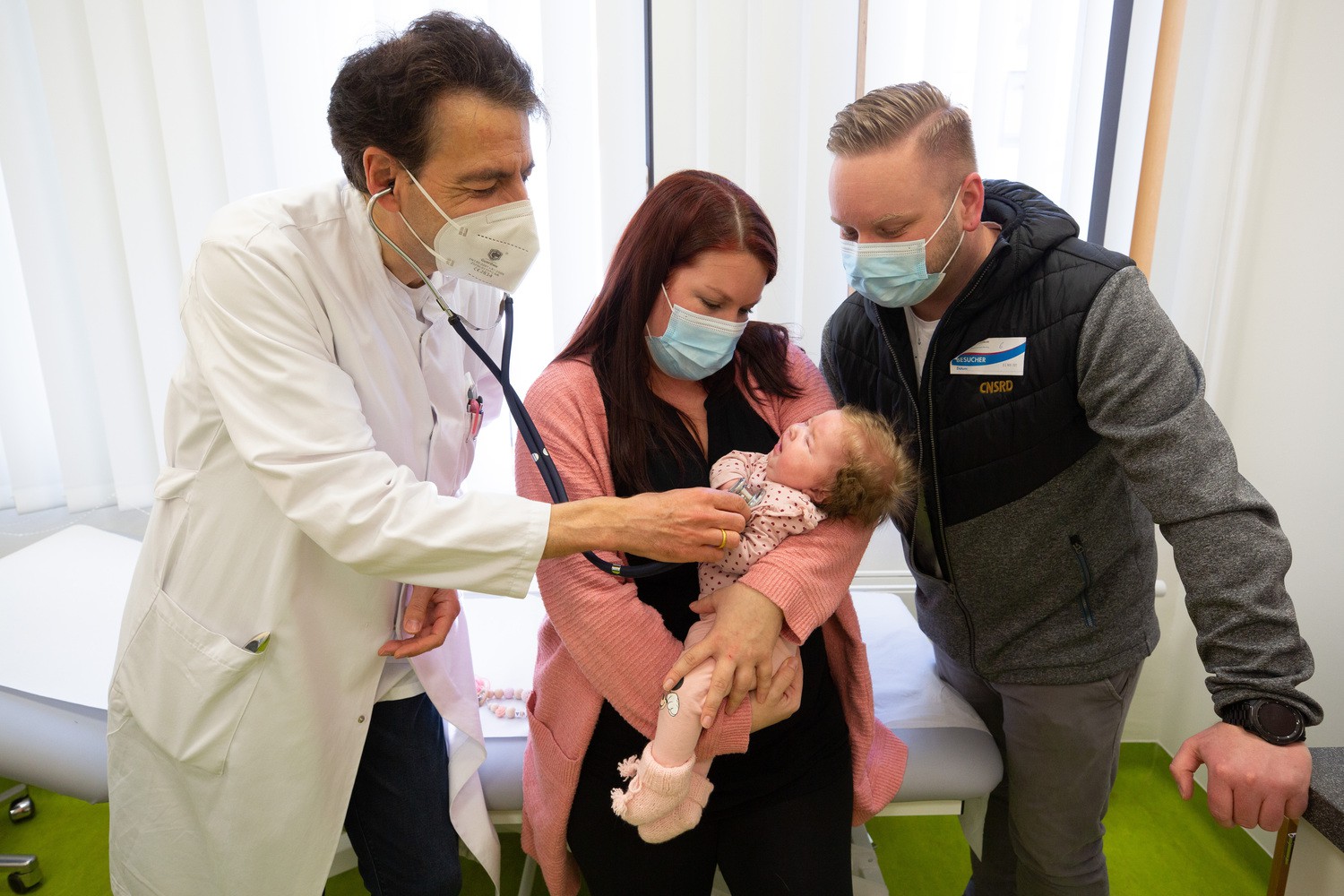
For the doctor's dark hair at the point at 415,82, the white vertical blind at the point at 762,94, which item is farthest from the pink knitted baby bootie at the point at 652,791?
the white vertical blind at the point at 762,94

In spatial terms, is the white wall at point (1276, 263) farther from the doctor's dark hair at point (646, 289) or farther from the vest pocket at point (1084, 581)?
the doctor's dark hair at point (646, 289)

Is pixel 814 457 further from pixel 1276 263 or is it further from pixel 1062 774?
pixel 1276 263

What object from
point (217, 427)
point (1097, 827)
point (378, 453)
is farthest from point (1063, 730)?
point (217, 427)

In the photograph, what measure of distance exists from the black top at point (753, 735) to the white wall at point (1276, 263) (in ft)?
4.38

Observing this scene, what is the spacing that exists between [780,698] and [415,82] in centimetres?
102

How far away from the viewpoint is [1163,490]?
1.30 metres

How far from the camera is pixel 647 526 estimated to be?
1167 millimetres

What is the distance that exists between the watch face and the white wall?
0.99m

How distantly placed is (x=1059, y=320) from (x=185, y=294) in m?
1.31

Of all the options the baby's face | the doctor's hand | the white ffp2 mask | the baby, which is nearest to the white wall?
the baby

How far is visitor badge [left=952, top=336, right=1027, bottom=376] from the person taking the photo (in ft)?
4.63

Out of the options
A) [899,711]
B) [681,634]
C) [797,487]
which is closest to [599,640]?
[681,634]

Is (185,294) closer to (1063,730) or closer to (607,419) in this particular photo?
(607,419)

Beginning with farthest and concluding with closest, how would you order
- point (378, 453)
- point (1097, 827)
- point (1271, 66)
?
point (1271, 66), point (1097, 827), point (378, 453)
